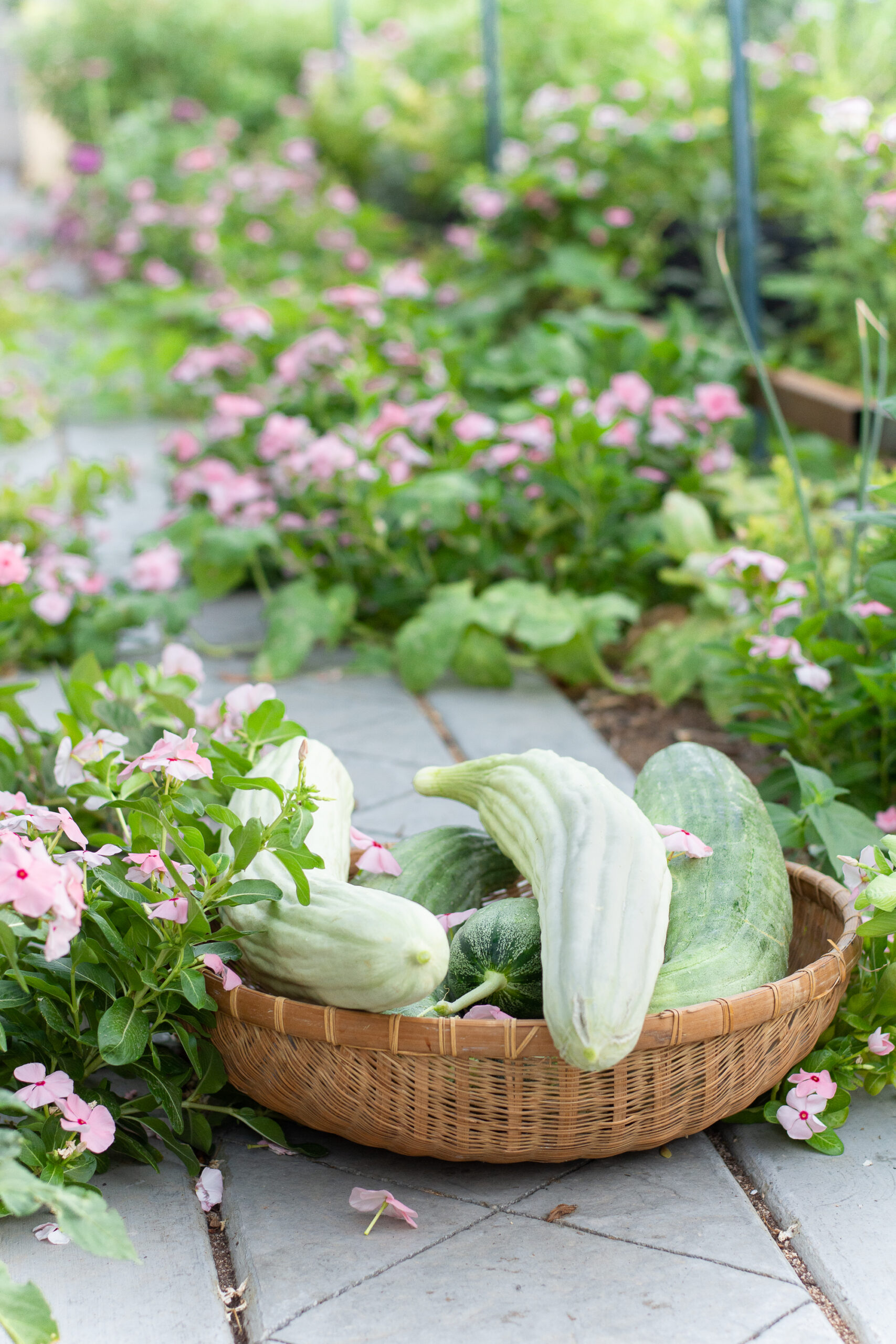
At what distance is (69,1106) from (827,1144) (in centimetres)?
90

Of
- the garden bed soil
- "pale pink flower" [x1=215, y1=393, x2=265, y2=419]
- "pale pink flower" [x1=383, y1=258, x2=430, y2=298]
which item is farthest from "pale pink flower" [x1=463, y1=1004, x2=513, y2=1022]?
"pale pink flower" [x1=383, y1=258, x2=430, y2=298]

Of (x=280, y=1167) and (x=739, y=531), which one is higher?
(x=739, y=531)

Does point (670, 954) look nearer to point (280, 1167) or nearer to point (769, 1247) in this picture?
point (769, 1247)

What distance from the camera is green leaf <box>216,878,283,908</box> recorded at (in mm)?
1474

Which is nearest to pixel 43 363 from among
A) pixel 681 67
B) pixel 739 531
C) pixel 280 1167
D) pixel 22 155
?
pixel 681 67

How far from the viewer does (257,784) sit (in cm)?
157

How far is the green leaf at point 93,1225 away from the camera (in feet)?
3.66

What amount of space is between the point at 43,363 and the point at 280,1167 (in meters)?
5.72

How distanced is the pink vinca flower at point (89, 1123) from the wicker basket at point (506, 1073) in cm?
18

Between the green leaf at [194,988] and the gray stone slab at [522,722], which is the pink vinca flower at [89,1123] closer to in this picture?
the green leaf at [194,988]

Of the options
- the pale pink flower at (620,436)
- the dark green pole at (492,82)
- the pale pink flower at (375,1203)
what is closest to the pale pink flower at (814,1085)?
the pale pink flower at (375,1203)

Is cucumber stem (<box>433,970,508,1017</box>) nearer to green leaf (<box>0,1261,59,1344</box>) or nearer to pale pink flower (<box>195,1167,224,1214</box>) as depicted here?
pale pink flower (<box>195,1167,224,1214</box>)

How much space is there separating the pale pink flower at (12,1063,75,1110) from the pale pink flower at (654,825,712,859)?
75 centimetres

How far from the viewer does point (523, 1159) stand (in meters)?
1.55
